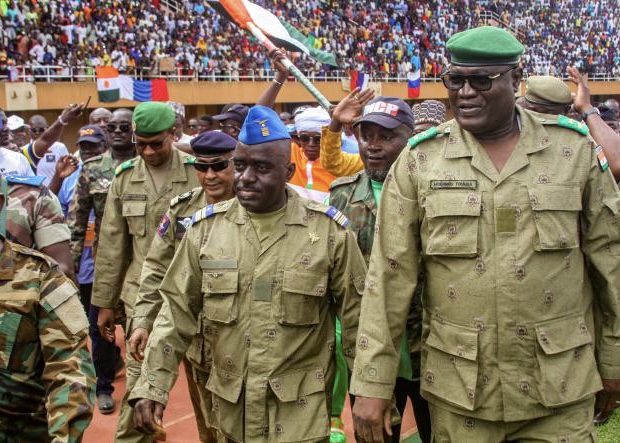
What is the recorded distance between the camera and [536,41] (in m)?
42.3

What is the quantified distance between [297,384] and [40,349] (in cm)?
103

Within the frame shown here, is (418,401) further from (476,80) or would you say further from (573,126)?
(476,80)

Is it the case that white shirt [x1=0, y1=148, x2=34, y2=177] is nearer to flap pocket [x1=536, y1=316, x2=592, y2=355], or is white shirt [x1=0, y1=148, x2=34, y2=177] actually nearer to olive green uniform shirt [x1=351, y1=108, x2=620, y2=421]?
olive green uniform shirt [x1=351, y1=108, x2=620, y2=421]

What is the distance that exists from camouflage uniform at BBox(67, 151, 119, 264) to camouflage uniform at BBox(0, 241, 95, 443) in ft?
9.10

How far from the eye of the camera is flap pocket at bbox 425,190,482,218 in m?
2.79

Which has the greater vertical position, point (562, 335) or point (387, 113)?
point (387, 113)

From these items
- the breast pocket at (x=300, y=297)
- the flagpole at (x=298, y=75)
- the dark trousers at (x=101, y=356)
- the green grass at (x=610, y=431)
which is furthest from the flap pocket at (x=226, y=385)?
the flagpole at (x=298, y=75)

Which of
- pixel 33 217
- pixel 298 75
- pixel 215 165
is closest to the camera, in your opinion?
pixel 33 217

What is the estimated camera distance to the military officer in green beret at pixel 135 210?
481 centimetres

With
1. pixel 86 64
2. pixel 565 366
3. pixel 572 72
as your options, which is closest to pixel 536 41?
pixel 86 64

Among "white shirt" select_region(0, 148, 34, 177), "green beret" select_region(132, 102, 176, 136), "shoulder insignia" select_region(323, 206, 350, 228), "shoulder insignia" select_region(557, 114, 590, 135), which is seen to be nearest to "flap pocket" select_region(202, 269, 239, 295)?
"shoulder insignia" select_region(323, 206, 350, 228)

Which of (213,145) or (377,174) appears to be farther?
(213,145)

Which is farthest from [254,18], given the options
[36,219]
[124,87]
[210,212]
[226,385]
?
[124,87]

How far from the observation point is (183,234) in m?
4.14
